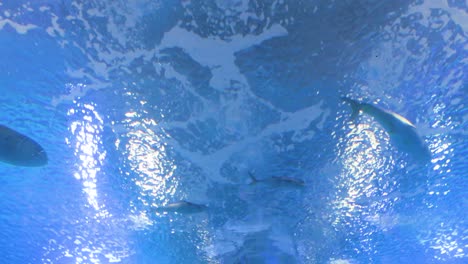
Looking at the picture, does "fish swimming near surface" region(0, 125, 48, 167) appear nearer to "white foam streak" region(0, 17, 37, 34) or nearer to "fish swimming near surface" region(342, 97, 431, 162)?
"white foam streak" region(0, 17, 37, 34)

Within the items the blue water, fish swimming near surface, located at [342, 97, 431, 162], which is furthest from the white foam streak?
fish swimming near surface, located at [342, 97, 431, 162]

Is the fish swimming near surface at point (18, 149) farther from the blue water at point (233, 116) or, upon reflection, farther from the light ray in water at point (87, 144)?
the light ray in water at point (87, 144)

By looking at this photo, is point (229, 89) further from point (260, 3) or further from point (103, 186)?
point (103, 186)

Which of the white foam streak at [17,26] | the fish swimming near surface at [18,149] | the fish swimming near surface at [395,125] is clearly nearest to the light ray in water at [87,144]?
the white foam streak at [17,26]

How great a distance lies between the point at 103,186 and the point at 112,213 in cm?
205

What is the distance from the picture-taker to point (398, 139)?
6.78 meters

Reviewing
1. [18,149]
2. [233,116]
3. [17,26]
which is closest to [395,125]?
[233,116]

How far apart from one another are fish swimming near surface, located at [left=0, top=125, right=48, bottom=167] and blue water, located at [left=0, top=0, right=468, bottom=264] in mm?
3248

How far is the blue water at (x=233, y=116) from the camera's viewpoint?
633cm

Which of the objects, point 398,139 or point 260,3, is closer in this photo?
point 260,3

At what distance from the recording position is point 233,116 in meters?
8.13

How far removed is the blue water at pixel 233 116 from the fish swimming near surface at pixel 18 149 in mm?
3248

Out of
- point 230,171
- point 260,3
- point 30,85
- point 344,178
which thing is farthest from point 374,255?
point 30,85

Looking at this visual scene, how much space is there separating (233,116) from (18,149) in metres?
5.04
